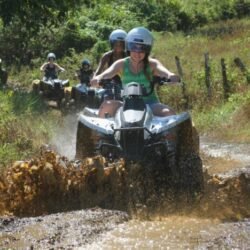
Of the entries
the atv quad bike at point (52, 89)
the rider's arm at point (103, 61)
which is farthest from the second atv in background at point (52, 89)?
the rider's arm at point (103, 61)

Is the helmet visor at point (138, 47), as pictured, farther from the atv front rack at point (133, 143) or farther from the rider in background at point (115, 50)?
the rider in background at point (115, 50)

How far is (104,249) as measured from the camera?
215 inches

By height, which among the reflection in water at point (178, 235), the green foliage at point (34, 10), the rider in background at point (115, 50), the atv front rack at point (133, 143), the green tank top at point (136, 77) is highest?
the green foliage at point (34, 10)

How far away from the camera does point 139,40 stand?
7387mm

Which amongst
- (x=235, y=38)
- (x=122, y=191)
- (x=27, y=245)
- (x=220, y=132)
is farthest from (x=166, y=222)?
(x=235, y=38)

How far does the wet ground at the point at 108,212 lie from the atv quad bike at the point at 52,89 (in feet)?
32.1

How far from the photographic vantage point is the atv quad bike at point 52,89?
657 inches

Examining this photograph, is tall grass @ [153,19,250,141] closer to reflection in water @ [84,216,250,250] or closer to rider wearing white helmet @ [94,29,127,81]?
rider wearing white helmet @ [94,29,127,81]

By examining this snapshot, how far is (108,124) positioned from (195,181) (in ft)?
3.58

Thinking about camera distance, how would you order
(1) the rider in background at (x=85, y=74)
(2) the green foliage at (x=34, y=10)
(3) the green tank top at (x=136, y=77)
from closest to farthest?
(3) the green tank top at (x=136, y=77), (1) the rider in background at (x=85, y=74), (2) the green foliage at (x=34, y=10)

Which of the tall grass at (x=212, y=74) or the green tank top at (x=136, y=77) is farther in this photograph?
the tall grass at (x=212, y=74)

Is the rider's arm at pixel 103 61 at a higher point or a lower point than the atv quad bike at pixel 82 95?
higher

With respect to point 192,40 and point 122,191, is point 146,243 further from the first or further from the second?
point 192,40

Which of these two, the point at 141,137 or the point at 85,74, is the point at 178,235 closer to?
the point at 141,137
